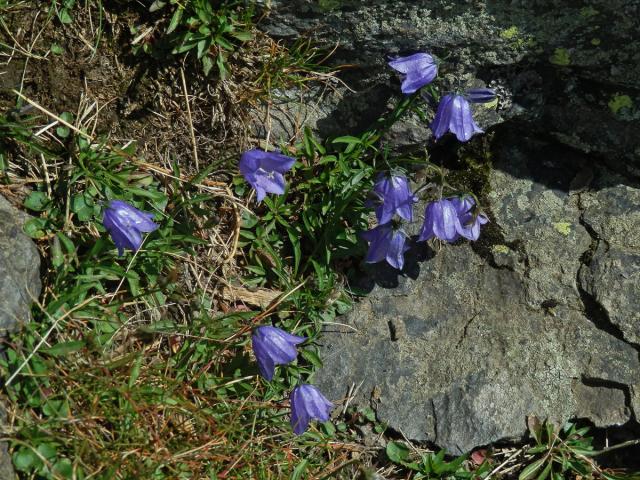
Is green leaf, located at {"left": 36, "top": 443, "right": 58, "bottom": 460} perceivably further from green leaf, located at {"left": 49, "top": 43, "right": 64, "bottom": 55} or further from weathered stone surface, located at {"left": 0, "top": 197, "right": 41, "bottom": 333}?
green leaf, located at {"left": 49, "top": 43, "right": 64, "bottom": 55}

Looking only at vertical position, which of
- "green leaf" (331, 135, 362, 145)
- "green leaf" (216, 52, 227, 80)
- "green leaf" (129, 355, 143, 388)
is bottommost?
"green leaf" (129, 355, 143, 388)

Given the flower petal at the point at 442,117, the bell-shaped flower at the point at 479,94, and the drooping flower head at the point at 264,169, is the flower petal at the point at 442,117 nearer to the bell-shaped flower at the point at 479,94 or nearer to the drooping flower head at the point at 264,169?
the bell-shaped flower at the point at 479,94

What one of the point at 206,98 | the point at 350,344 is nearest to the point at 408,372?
the point at 350,344

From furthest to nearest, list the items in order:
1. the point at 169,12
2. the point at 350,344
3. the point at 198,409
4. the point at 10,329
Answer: the point at 350,344
the point at 169,12
the point at 198,409
the point at 10,329

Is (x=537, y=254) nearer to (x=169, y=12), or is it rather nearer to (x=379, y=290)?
(x=379, y=290)

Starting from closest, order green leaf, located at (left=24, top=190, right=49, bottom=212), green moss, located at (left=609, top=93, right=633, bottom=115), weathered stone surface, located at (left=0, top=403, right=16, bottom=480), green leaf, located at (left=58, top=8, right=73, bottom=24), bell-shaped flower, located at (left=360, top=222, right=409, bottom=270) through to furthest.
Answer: weathered stone surface, located at (left=0, top=403, right=16, bottom=480)
green leaf, located at (left=24, top=190, right=49, bottom=212)
green leaf, located at (left=58, top=8, right=73, bottom=24)
bell-shaped flower, located at (left=360, top=222, right=409, bottom=270)
green moss, located at (left=609, top=93, right=633, bottom=115)

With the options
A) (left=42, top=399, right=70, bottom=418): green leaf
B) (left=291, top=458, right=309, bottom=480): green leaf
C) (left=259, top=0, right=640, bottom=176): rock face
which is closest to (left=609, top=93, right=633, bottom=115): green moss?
(left=259, top=0, right=640, bottom=176): rock face
